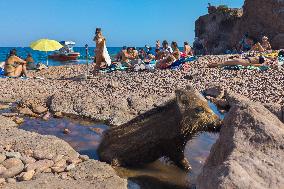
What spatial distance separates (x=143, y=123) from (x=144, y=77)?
388 inches

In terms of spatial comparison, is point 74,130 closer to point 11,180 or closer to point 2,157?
point 2,157

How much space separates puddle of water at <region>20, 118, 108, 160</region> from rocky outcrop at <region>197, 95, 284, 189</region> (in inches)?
162

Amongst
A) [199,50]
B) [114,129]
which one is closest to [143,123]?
[114,129]

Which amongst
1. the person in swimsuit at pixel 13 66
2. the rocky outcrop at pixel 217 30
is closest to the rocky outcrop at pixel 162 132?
the person in swimsuit at pixel 13 66

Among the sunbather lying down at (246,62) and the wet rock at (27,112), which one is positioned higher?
the sunbather lying down at (246,62)

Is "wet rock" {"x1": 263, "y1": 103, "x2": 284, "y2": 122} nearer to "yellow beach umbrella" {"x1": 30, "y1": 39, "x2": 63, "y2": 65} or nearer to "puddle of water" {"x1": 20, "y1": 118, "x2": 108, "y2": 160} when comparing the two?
"puddle of water" {"x1": 20, "y1": 118, "x2": 108, "y2": 160}

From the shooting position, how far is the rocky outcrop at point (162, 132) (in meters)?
6.42

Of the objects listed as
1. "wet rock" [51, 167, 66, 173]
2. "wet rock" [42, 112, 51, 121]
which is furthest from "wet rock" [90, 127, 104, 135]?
"wet rock" [51, 167, 66, 173]

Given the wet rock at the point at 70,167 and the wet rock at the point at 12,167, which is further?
the wet rock at the point at 70,167

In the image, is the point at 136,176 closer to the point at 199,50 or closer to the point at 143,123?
the point at 143,123

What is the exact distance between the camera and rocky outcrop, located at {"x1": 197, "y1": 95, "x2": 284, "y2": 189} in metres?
3.88

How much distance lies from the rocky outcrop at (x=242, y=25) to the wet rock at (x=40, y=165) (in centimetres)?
3417

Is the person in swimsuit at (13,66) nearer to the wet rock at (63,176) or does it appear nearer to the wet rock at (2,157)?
the wet rock at (2,157)

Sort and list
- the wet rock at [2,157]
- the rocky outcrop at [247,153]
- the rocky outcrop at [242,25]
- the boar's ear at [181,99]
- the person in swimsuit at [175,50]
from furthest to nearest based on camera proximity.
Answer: the rocky outcrop at [242,25], the person in swimsuit at [175,50], the boar's ear at [181,99], the wet rock at [2,157], the rocky outcrop at [247,153]
